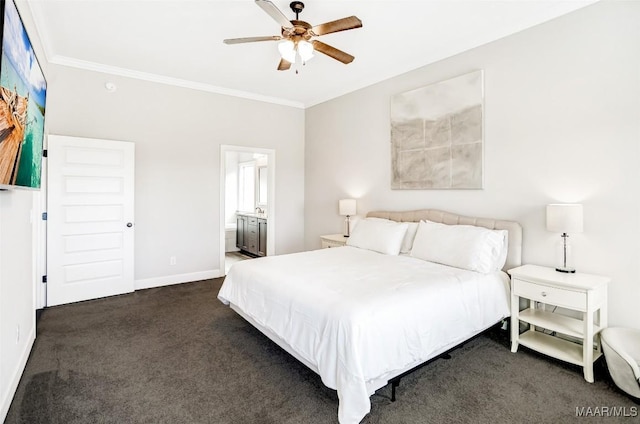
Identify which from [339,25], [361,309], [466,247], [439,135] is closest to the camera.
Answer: [361,309]

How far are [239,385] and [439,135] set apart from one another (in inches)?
125

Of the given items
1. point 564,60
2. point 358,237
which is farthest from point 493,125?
point 358,237

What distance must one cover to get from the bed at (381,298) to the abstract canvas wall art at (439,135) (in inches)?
17.3

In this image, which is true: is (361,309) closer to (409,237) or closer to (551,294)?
(551,294)

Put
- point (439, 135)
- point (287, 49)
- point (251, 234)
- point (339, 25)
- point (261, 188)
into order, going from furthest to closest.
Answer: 1. point (261, 188)
2. point (251, 234)
3. point (439, 135)
4. point (287, 49)
5. point (339, 25)

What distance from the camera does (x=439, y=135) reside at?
3.73 meters

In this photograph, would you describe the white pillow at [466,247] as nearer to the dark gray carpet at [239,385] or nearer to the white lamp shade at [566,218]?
the white lamp shade at [566,218]

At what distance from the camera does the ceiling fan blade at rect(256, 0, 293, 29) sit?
2.08 meters

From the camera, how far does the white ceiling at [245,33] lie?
2.83m

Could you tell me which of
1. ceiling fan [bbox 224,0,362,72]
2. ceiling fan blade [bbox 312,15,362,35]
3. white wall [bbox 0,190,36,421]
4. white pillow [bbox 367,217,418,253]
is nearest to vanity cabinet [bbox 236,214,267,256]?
white pillow [bbox 367,217,418,253]

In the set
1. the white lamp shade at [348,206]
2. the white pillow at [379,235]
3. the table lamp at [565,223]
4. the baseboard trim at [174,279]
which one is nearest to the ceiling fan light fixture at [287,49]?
the white pillow at [379,235]

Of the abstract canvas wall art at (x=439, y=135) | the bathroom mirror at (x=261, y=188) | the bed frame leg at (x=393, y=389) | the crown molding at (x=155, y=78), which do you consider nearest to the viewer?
the bed frame leg at (x=393, y=389)

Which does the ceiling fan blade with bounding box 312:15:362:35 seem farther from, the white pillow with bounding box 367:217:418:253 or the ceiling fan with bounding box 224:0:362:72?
the white pillow with bounding box 367:217:418:253

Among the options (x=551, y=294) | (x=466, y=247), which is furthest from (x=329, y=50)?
(x=551, y=294)
